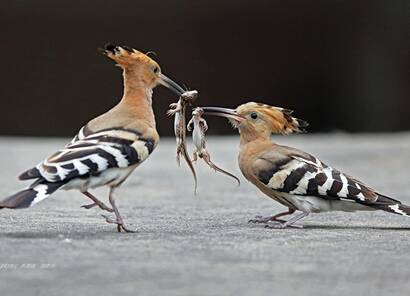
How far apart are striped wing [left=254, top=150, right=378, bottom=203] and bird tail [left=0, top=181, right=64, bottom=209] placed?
122 cm

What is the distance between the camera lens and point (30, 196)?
436 cm

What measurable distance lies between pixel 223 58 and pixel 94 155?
1079cm

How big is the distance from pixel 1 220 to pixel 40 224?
0.91ft

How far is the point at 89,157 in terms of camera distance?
456 centimetres

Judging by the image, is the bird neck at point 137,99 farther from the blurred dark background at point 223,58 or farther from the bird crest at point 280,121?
the blurred dark background at point 223,58

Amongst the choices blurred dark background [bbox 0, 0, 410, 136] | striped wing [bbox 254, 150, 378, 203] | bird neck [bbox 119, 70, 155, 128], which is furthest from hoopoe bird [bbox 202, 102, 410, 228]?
blurred dark background [bbox 0, 0, 410, 136]

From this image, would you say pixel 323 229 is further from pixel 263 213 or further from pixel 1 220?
pixel 1 220

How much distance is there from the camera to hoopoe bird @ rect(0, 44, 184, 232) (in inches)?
175

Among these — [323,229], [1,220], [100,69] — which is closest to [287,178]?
[323,229]

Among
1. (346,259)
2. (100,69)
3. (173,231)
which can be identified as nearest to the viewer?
(346,259)

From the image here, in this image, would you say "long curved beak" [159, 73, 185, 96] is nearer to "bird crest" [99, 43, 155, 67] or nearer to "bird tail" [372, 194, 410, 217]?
"bird crest" [99, 43, 155, 67]

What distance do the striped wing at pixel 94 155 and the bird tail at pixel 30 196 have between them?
3 cm

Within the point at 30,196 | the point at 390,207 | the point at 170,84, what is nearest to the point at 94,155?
the point at 30,196

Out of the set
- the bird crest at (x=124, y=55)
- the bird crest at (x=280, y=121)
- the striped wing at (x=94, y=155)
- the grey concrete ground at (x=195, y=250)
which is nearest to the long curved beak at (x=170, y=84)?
the bird crest at (x=124, y=55)
